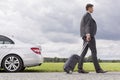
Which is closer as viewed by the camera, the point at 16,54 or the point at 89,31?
the point at 89,31

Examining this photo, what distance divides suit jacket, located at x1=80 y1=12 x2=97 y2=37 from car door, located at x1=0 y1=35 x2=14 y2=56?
129 inches

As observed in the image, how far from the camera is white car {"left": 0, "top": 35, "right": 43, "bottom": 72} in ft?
52.7

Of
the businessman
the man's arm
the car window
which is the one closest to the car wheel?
the car window

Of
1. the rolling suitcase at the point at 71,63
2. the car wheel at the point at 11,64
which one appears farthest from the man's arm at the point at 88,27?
the car wheel at the point at 11,64

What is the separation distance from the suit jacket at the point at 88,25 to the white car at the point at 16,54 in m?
2.72

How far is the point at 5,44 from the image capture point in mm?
16328

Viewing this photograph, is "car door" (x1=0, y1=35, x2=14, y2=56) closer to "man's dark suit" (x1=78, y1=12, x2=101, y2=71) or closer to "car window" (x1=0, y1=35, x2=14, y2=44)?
"car window" (x1=0, y1=35, x2=14, y2=44)

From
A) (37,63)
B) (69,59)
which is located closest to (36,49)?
(37,63)

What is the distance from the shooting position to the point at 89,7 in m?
14.3

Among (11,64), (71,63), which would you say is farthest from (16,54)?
(71,63)

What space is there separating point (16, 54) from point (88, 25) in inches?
135

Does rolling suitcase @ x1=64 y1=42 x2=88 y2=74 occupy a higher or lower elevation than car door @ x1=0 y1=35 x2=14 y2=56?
lower

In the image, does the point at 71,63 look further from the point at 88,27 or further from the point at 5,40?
the point at 5,40

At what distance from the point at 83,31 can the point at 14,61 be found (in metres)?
3.25
